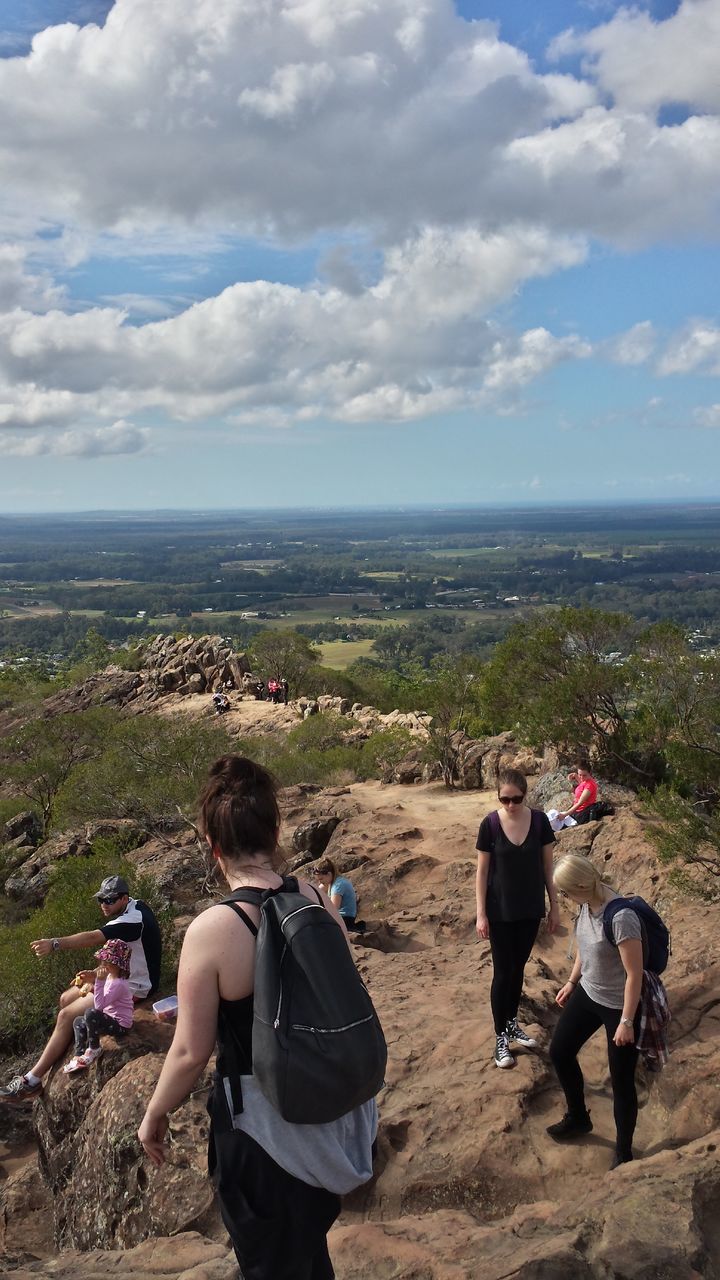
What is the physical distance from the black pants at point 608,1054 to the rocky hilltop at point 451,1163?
1.00ft

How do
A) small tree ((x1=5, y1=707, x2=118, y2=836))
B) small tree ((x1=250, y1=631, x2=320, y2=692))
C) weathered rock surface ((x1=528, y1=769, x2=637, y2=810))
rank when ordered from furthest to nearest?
1. small tree ((x1=250, y1=631, x2=320, y2=692))
2. small tree ((x1=5, y1=707, x2=118, y2=836))
3. weathered rock surface ((x1=528, y1=769, x2=637, y2=810))

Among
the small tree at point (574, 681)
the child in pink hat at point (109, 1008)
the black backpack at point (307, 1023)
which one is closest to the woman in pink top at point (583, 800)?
the small tree at point (574, 681)

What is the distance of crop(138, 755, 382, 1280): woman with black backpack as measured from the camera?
2715mm

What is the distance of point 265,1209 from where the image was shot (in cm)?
279

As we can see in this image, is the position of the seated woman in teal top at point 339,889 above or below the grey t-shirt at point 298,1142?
below

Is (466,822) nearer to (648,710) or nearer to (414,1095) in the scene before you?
(648,710)

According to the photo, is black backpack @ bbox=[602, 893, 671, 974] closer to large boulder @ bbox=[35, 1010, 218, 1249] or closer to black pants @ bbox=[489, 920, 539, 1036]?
black pants @ bbox=[489, 920, 539, 1036]

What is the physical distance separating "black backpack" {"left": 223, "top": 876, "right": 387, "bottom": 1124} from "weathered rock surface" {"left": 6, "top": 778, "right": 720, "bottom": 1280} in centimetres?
171

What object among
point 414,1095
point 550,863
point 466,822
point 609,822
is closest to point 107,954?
point 414,1095

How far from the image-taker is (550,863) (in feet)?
19.3

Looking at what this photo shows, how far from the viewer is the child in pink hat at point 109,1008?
21.1 feet

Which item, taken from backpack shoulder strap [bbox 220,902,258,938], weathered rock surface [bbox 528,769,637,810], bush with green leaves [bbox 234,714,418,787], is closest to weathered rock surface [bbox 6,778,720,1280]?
backpack shoulder strap [bbox 220,902,258,938]

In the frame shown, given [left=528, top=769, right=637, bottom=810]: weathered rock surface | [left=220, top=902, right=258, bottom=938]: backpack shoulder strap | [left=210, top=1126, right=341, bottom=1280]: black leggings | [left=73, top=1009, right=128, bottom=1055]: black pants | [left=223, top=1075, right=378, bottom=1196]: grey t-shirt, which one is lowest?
[left=528, top=769, right=637, bottom=810]: weathered rock surface

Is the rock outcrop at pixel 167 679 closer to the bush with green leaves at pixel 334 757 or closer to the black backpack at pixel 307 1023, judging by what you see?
the bush with green leaves at pixel 334 757
